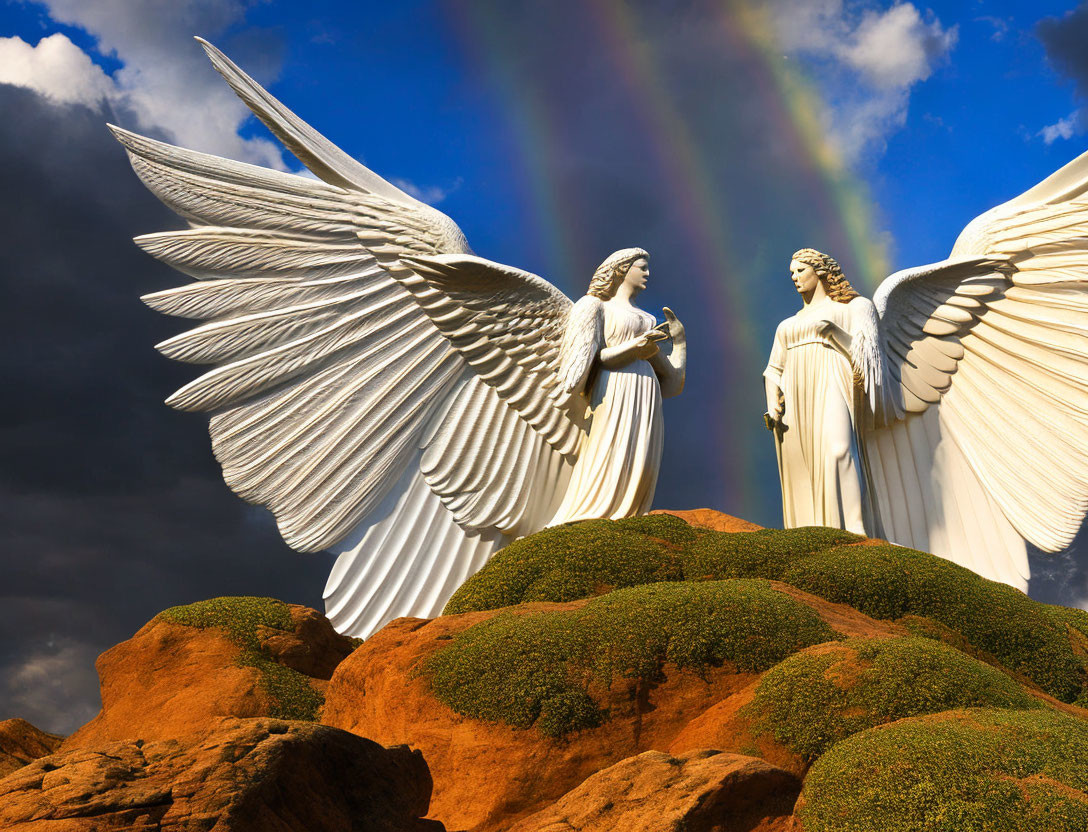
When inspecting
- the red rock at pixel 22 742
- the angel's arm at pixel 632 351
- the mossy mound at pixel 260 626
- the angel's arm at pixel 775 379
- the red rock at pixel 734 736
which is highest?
the angel's arm at pixel 775 379

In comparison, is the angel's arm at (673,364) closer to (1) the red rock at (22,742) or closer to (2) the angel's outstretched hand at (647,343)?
(2) the angel's outstretched hand at (647,343)

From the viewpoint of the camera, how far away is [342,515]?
1094 cm

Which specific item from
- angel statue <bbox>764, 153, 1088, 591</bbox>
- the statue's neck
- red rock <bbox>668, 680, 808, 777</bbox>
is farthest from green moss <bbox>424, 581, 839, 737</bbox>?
the statue's neck

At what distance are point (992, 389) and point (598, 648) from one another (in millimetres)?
8014

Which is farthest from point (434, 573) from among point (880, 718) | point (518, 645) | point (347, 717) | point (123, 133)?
point (880, 718)

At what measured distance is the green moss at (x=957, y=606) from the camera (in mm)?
7562

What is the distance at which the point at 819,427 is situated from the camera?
11.1 meters

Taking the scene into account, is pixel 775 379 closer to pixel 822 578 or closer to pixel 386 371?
pixel 822 578

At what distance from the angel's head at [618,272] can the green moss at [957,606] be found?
425cm

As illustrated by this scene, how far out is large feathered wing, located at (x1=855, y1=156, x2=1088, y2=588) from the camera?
11.6 meters

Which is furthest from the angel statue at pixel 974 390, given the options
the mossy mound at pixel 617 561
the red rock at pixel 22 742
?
the red rock at pixel 22 742

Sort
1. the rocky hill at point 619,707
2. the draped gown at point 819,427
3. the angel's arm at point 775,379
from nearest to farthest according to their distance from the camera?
1. the rocky hill at point 619,707
2. the draped gown at point 819,427
3. the angel's arm at point 775,379

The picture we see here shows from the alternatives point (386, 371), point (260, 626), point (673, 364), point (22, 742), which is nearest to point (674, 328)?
point (673, 364)

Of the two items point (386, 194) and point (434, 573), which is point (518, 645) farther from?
point (386, 194)
